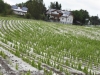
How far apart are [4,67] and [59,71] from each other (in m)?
1.74

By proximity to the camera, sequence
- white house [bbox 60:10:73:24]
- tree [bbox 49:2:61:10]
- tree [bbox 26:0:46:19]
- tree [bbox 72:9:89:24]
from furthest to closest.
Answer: tree [bbox 49:2:61:10]
white house [bbox 60:10:73:24]
tree [bbox 72:9:89:24]
tree [bbox 26:0:46:19]

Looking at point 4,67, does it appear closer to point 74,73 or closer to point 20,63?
point 20,63

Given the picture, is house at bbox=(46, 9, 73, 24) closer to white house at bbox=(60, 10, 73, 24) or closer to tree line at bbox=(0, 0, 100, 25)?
white house at bbox=(60, 10, 73, 24)

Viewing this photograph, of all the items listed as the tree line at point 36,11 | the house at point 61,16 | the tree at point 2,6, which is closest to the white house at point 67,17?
the house at point 61,16

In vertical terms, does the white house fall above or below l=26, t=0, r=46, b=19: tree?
below

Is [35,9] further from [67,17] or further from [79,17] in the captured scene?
[67,17]

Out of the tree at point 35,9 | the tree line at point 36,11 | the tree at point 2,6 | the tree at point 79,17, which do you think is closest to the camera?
the tree at point 2,6

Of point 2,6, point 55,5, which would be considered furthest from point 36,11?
point 55,5

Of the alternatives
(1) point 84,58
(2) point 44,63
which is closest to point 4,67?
(2) point 44,63

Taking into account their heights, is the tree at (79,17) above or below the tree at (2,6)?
below

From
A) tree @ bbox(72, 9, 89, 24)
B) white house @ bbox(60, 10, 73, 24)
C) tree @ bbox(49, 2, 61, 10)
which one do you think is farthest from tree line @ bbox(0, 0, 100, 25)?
tree @ bbox(49, 2, 61, 10)

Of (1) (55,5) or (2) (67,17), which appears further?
(1) (55,5)

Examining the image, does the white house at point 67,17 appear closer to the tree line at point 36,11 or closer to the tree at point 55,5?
the tree line at point 36,11

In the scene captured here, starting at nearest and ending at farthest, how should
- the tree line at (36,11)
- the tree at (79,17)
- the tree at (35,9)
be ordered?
the tree line at (36,11), the tree at (35,9), the tree at (79,17)
